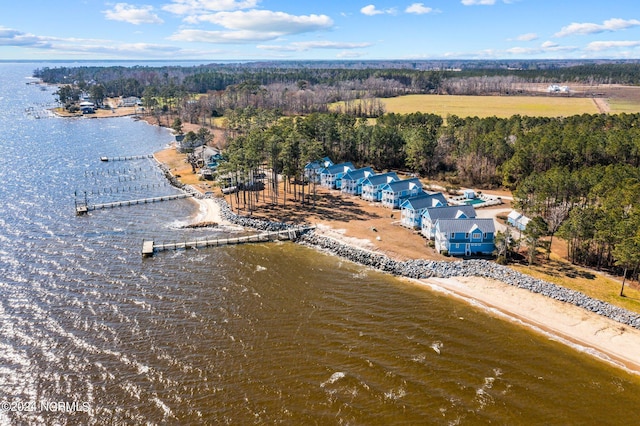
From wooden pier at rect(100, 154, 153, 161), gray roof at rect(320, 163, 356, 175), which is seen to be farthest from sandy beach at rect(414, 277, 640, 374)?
wooden pier at rect(100, 154, 153, 161)

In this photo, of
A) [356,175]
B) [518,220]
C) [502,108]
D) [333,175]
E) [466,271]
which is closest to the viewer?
[466,271]

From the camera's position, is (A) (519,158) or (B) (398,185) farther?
(A) (519,158)

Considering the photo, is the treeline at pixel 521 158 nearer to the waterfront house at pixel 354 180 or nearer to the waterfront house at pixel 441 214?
the waterfront house at pixel 354 180

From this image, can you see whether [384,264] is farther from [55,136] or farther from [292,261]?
[55,136]

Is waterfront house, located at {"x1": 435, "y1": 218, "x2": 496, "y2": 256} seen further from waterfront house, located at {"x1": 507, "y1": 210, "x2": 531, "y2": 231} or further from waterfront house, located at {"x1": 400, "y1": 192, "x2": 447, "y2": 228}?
waterfront house, located at {"x1": 507, "y1": 210, "x2": 531, "y2": 231}

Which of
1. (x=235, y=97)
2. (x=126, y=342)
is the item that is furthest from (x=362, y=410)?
(x=235, y=97)

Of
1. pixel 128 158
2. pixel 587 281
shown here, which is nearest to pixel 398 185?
pixel 587 281

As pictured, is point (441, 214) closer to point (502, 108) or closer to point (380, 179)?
point (380, 179)
